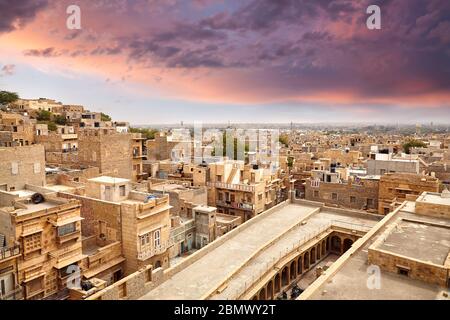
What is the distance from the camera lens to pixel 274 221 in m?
34.8

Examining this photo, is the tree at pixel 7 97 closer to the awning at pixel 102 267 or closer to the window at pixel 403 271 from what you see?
the awning at pixel 102 267

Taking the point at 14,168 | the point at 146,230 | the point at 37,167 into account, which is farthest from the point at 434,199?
the point at 14,168

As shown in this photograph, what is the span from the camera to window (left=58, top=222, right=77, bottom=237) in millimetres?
19766

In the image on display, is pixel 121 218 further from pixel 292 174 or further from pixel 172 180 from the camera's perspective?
pixel 292 174

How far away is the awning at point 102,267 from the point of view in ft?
68.7

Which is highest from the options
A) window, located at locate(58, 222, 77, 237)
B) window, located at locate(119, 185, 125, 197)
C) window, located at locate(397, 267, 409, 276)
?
window, located at locate(119, 185, 125, 197)

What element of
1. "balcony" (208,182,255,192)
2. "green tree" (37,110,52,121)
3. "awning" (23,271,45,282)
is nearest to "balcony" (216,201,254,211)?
"balcony" (208,182,255,192)

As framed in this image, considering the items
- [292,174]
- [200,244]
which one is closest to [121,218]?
[200,244]

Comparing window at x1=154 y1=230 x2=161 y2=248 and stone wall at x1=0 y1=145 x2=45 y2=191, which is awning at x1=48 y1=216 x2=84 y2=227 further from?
stone wall at x1=0 y1=145 x2=45 y2=191

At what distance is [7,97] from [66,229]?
76.0 metres

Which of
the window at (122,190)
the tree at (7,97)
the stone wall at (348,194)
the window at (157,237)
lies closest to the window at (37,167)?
the window at (122,190)

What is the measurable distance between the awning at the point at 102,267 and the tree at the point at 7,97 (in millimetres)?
75540

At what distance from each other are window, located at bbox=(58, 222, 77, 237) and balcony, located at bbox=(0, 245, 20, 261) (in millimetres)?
2382
